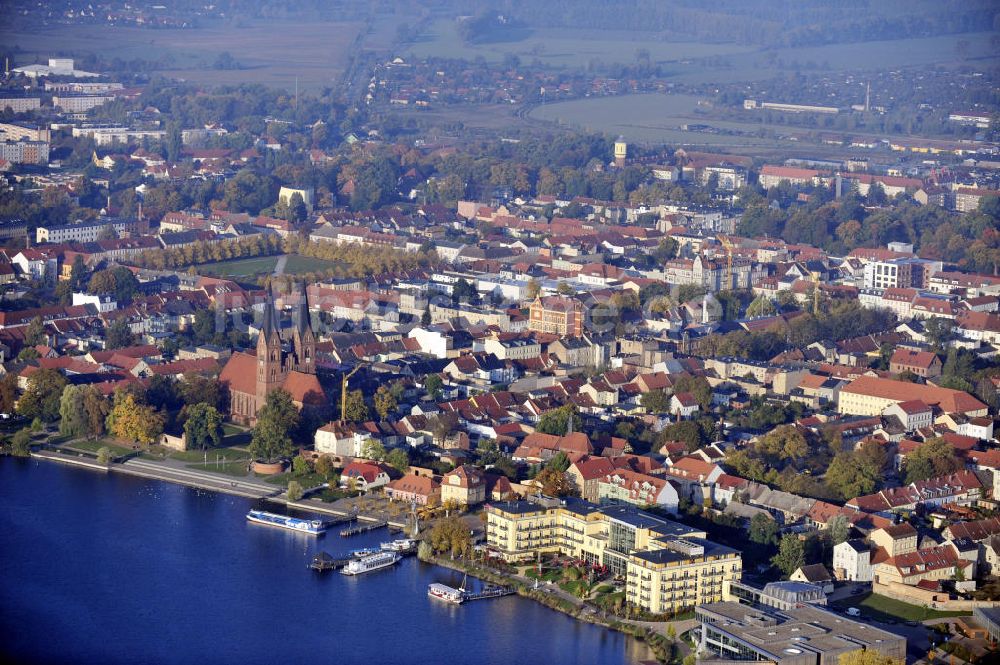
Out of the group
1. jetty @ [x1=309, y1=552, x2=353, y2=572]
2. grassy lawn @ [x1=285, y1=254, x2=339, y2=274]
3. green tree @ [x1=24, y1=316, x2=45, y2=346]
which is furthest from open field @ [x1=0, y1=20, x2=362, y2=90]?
jetty @ [x1=309, y1=552, x2=353, y2=572]

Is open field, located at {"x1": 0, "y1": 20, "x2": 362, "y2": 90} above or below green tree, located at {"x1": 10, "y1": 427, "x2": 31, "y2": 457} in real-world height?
above

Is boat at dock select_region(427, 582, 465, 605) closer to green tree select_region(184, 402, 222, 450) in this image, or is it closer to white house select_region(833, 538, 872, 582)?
white house select_region(833, 538, 872, 582)

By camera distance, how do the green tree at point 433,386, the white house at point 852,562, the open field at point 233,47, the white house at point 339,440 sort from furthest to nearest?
the open field at point 233,47, the green tree at point 433,386, the white house at point 339,440, the white house at point 852,562

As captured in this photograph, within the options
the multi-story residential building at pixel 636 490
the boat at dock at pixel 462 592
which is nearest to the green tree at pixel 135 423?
the multi-story residential building at pixel 636 490

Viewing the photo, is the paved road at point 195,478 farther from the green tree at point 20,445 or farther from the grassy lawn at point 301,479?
the green tree at point 20,445

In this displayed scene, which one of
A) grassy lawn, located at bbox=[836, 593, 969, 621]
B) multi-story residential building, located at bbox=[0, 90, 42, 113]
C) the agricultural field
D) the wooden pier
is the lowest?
the agricultural field
